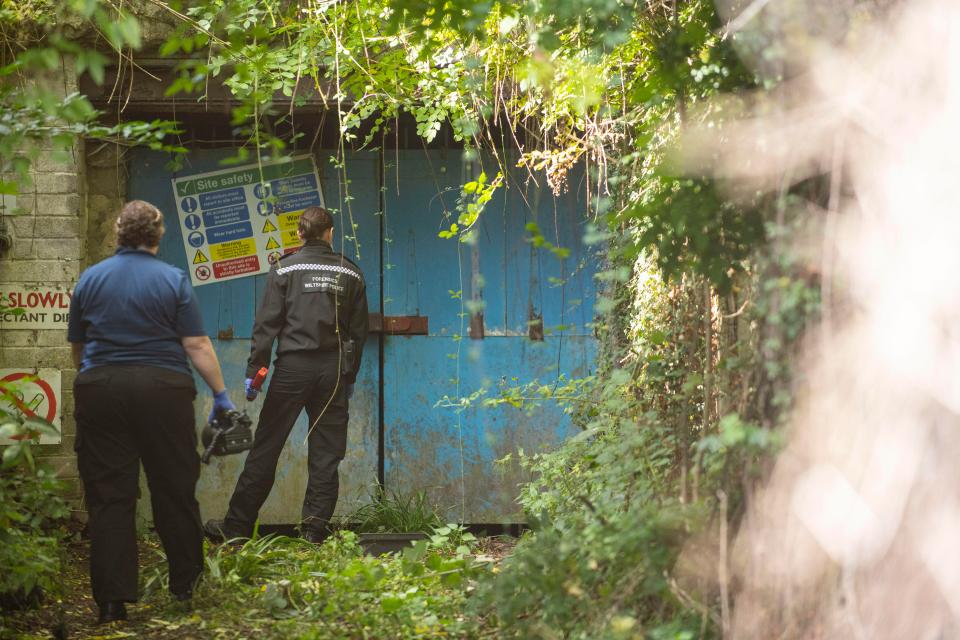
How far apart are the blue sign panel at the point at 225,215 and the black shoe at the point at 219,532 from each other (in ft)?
6.24

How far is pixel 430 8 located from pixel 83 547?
391 centimetres

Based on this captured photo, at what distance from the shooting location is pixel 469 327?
682 centimetres

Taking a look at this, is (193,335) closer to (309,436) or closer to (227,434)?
(227,434)

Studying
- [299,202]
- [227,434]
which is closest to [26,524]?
[227,434]

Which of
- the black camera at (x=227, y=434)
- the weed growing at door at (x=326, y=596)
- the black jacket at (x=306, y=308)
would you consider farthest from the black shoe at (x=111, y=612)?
the black jacket at (x=306, y=308)

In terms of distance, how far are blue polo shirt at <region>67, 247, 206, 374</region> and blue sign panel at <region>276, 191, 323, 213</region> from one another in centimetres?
238

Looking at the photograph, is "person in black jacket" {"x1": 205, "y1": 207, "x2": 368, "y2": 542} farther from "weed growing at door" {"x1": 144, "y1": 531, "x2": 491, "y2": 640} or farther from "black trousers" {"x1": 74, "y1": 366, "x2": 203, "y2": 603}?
"black trousers" {"x1": 74, "y1": 366, "x2": 203, "y2": 603}

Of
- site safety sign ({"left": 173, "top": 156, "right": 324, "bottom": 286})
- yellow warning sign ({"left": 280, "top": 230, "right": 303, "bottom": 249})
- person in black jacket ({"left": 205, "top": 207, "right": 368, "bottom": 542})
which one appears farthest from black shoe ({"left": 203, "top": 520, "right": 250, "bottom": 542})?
yellow warning sign ({"left": 280, "top": 230, "right": 303, "bottom": 249})

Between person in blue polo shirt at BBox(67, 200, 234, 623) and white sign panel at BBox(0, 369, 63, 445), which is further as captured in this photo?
white sign panel at BBox(0, 369, 63, 445)

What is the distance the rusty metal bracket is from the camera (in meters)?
→ 6.75

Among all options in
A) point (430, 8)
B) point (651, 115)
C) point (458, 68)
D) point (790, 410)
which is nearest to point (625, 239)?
point (651, 115)

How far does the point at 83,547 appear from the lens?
5.86m

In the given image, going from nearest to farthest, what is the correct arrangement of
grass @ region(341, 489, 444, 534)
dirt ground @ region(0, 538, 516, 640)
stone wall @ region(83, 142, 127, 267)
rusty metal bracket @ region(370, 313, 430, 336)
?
dirt ground @ region(0, 538, 516, 640)
grass @ region(341, 489, 444, 534)
stone wall @ region(83, 142, 127, 267)
rusty metal bracket @ region(370, 313, 430, 336)

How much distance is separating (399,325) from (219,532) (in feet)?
5.62
